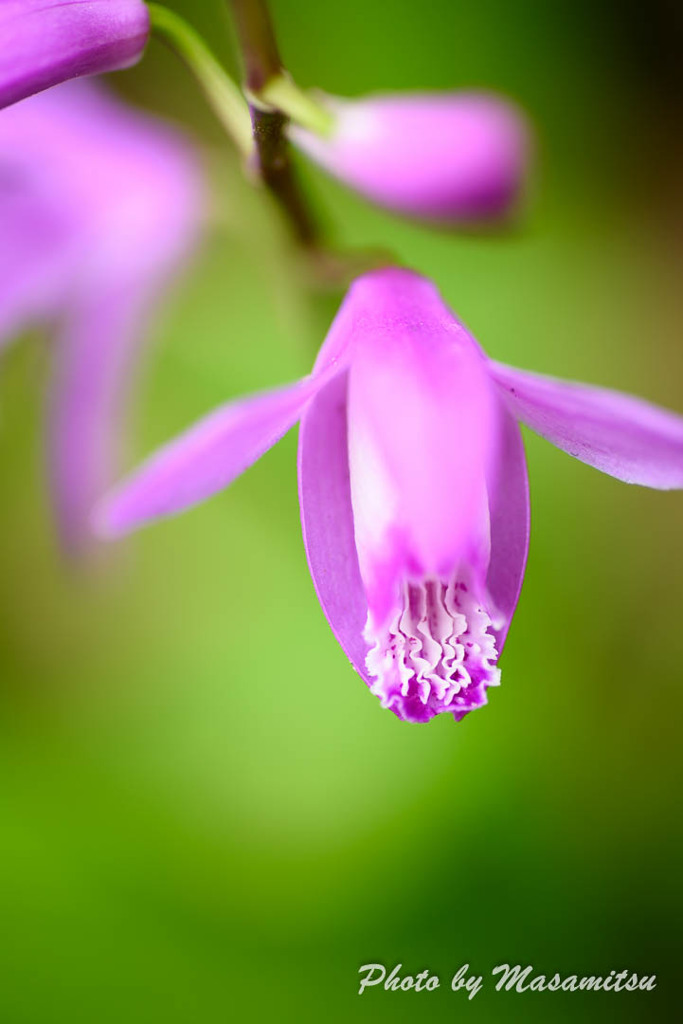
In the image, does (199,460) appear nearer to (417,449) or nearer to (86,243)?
(417,449)

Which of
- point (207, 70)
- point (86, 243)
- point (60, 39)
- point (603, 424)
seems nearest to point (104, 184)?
point (86, 243)

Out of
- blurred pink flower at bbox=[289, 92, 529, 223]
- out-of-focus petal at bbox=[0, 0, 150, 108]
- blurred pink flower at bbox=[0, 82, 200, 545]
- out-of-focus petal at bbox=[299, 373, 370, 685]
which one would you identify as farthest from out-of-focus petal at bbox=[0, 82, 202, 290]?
out-of-focus petal at bbox=[299, 373, 370, 685]

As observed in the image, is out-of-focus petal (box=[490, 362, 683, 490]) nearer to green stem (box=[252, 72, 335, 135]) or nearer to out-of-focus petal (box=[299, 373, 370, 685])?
out-of-focus petal (box=[299, 373, 370, 685])

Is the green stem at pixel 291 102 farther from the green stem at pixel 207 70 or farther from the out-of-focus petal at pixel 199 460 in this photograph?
the out-of-focus petal at pixel 199 460

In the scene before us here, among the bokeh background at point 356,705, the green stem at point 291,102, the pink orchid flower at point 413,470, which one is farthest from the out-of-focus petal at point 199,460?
the bokeh background at point 356,705

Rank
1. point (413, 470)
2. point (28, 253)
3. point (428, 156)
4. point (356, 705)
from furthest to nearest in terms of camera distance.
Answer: point (356, 705) → point (28, 253) → point (428, 156) → point (413, 470)

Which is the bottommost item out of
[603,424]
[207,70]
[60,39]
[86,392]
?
[603,424]
